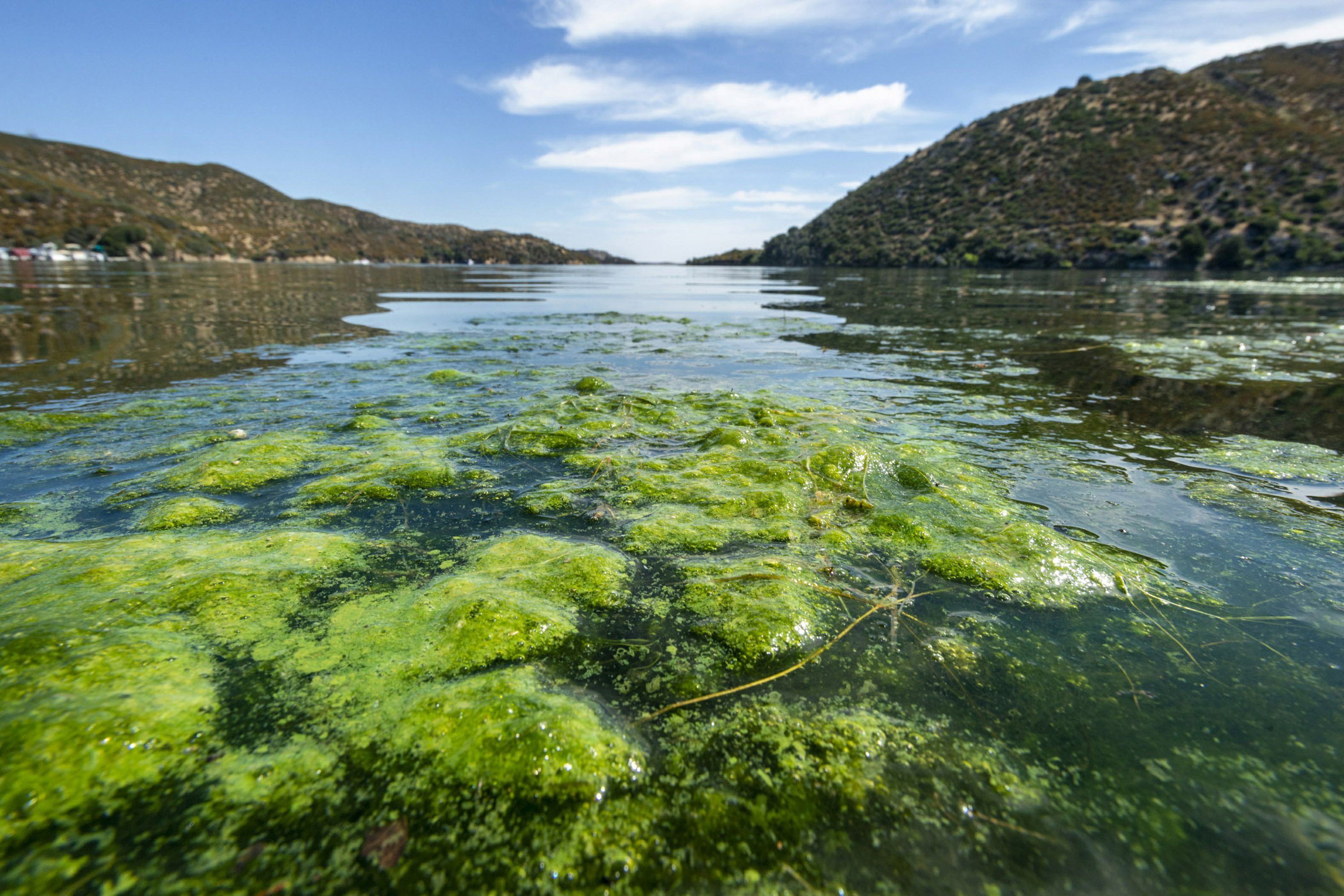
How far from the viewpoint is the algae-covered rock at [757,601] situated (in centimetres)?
253

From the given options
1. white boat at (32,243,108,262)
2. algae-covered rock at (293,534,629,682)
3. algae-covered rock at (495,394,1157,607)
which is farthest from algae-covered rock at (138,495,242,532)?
white boat at (32,243,108,262)

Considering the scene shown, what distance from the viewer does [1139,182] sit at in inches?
2709

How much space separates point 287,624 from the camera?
8.34 feet

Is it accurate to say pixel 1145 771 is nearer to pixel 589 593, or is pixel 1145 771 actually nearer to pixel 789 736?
pixel 789 736

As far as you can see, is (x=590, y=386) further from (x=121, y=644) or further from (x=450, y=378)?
(x=121, y=644)

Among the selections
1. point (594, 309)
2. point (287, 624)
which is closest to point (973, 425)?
point (287, 624)

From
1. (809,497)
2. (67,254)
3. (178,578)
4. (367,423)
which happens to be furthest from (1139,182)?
(67,254)

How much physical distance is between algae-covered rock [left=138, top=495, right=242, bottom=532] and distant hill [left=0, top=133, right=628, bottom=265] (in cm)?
11748

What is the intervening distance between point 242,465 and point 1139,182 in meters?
96.8

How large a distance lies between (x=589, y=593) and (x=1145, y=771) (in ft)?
7.66

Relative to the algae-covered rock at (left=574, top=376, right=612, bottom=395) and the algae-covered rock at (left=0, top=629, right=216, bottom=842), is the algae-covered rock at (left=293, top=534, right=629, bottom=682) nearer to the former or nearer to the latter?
the algae-covered rock at (left=0, top=629, right=216, bottom=842)

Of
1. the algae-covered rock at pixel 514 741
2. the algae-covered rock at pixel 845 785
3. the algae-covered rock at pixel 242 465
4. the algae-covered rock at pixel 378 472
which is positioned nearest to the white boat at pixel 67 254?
the algae-covered rock at pixel 242 465

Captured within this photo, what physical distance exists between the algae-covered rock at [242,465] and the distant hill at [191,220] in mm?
116336

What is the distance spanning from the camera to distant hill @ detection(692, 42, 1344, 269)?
54.7 m
